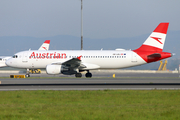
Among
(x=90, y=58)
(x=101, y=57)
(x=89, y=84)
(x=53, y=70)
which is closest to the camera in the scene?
(x=89, y=84)

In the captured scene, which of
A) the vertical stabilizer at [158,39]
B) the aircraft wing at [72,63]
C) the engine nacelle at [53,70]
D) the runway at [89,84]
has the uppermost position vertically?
the vertical stabilizer at [158,39]

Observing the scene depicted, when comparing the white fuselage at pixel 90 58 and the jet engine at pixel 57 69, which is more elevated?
the white fuselage at pixel 90 58

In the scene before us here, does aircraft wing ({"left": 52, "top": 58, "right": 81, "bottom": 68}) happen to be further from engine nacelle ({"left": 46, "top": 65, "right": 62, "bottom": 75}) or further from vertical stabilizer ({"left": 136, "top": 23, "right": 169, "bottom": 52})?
vertical stabilizer ({"left": 136, "top": 23, "right": 169, "bottom": 52})

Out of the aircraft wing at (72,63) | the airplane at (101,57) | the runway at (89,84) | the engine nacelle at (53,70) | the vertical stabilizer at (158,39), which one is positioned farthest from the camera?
the vertical stabilizer at (158,39)

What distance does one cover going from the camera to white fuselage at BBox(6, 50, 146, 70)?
39.8 metres

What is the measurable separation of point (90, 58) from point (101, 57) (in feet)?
5.28

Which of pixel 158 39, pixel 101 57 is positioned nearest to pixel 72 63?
pixel 101 57

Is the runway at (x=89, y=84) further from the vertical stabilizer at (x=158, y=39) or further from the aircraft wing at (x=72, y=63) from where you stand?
the vertical stabilizer at (x=158, y=39)

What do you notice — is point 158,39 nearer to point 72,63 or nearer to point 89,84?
point 72,63

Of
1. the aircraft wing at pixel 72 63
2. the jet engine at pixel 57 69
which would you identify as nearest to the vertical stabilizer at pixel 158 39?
the aircraft wing at pixel 72 63

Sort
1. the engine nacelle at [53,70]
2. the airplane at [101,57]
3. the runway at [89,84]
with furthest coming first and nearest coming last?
the airplane at [101,57], the engine nacelle at [53,70], the runway at [89,84]

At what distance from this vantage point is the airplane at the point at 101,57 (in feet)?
128

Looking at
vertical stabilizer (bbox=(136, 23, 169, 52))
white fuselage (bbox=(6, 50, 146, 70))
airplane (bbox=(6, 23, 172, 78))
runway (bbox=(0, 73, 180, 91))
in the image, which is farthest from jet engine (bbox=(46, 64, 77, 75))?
vertical stabilizer (bbox=(136, 23, 169, 52))

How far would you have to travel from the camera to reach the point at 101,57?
132 ft
